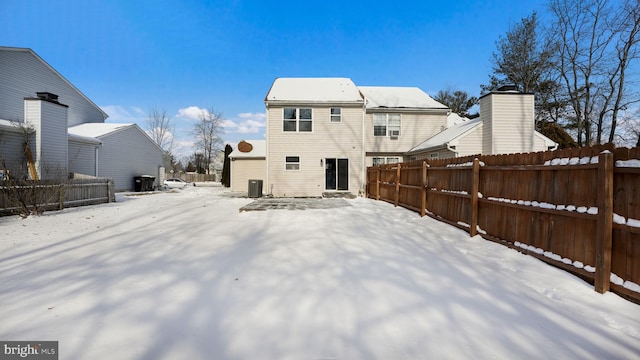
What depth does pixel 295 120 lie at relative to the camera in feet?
50.3

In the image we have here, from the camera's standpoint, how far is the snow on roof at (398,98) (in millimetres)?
17609

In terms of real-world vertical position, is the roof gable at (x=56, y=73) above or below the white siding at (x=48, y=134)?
above

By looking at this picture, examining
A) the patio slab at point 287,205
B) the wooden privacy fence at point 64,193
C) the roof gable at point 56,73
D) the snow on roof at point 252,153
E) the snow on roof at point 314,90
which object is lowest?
the patio slab at point 287,205

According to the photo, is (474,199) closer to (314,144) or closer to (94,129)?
(314,144)

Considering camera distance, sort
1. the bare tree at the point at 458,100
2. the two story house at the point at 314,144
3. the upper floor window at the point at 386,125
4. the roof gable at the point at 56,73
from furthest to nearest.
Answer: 1. the bare tree at the point at 458,100
2. the upper floor window at the point at 386,125
3. the roof gable at the point at 56,73
4. the two story house at the point at 314,144

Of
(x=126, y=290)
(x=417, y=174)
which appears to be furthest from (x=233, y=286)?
(x=417, y=174)

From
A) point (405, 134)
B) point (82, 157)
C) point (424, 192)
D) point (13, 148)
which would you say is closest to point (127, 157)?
point (82, 157)

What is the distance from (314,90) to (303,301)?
49.2ft

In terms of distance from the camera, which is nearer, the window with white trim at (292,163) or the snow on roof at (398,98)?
the window with white trim at (292,163)

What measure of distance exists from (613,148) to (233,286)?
472 cm

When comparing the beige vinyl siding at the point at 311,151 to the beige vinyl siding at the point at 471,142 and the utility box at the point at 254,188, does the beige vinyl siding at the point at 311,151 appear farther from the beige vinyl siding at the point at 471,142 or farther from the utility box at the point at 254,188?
the beige vinyl siding at the point at 471,142

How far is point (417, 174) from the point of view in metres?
8.70

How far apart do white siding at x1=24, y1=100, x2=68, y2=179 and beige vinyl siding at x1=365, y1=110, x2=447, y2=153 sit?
49.3ft

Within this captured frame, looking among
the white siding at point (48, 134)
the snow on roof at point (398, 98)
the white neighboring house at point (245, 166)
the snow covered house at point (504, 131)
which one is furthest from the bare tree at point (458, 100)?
the white siding at point (48, 134)
